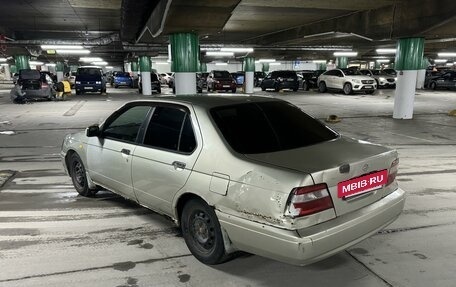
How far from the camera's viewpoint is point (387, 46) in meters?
25.5

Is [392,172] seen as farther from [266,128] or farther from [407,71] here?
[407,71]

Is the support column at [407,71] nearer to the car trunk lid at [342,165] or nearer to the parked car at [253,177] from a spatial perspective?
the parked car at [253,177]

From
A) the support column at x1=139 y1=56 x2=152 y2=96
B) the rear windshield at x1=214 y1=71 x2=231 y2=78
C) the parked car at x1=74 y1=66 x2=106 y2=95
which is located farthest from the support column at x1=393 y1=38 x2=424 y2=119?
the parked car at x1=74 y1=66 x2=106 y2=95

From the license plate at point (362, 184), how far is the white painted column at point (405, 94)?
11094 millimetres

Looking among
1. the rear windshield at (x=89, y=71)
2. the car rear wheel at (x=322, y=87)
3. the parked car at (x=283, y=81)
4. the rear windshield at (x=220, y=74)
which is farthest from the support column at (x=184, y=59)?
the parked car at (x=283, y=81)

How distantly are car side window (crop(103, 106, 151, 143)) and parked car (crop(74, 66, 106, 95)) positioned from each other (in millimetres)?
23423

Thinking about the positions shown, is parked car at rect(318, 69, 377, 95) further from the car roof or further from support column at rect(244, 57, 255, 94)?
the car roof

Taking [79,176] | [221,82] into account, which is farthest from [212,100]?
[221,82]

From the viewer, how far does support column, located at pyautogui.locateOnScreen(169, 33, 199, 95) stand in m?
11.7

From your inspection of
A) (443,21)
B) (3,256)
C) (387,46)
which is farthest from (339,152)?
(387,46)

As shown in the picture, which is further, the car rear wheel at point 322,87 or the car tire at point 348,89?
the car rear wheel at point 322,87

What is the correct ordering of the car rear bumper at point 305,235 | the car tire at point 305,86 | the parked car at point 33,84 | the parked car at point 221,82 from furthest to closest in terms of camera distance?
the car tire at point 305,86 → the parked car at point 221,82 → the parked car at point 33,84 → the car rear bumper at point 305,235

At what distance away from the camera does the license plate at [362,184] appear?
2.76m

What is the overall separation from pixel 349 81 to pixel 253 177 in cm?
2285
